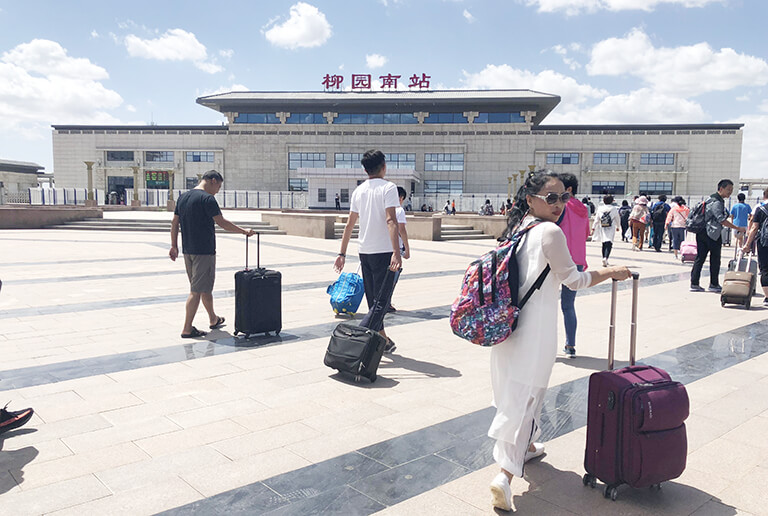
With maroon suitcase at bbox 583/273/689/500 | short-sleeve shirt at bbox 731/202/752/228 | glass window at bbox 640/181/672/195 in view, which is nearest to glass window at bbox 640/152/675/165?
glass window at bbox 640/181/672/195

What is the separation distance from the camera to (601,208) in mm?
14383

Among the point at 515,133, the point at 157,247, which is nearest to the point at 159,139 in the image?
the point at 515,133

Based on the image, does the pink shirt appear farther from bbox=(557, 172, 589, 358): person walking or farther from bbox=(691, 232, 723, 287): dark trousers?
bbox=(691, 232, 723, 287): dark trousers

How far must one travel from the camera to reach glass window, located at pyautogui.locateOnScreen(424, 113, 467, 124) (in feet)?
190

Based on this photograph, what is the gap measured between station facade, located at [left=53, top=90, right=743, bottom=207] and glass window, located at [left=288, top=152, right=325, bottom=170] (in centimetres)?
11

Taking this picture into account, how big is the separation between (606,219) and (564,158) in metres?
45.7

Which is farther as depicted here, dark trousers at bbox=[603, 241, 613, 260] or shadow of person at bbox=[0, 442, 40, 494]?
dark trousers at bbox=[603, 241, 613, 260]

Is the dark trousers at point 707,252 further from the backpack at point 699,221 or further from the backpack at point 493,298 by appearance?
the backpack at point 493,298

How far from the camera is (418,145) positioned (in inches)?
2287

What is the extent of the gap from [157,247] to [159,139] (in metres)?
49.0

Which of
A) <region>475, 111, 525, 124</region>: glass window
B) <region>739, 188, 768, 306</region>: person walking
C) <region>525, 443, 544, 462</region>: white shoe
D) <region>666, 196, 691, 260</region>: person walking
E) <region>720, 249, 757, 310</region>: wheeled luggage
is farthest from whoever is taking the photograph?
<region>475, 111, 525, 124</region>: glass window

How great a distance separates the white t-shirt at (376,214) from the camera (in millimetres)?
5395

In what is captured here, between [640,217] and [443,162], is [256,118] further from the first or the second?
[640,217]

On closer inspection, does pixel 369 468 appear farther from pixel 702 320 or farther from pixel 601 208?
pixel 601 208
